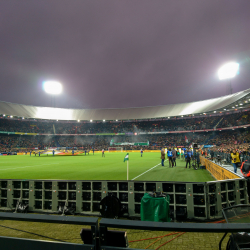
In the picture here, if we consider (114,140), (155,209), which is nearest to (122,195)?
(155,209)

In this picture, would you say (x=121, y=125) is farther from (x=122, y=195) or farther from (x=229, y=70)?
(x=122, y=195)

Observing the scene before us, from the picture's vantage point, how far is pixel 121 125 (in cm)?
8425

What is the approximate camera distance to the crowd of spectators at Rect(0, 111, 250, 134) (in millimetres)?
64438

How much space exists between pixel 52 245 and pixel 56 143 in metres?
77.2

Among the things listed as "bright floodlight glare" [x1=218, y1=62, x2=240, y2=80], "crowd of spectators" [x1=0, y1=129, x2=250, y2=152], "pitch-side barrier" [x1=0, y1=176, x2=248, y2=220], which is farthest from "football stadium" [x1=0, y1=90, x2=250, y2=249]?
"bright floodlight glare" [x1=218, y1=62, x2=240, y2=80]

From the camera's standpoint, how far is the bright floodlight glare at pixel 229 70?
56256 mm

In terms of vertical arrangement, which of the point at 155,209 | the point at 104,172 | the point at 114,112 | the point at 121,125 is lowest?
the point at 104,172

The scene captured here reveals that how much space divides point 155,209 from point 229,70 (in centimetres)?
6475

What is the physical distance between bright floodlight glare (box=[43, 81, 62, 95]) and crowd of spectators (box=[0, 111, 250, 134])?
15895 millimetres

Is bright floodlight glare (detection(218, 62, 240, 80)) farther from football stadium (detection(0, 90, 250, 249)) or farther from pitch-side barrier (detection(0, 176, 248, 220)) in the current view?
pitch-side barrier (detection(0, 176, 248, 220))

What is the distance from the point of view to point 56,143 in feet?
241

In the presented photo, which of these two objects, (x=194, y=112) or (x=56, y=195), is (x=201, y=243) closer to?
(x=56, y=195)

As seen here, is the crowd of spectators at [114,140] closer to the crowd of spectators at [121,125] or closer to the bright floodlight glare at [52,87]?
the crowd of spectators at [121,125]

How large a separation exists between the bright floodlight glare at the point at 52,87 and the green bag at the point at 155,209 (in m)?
75.3
